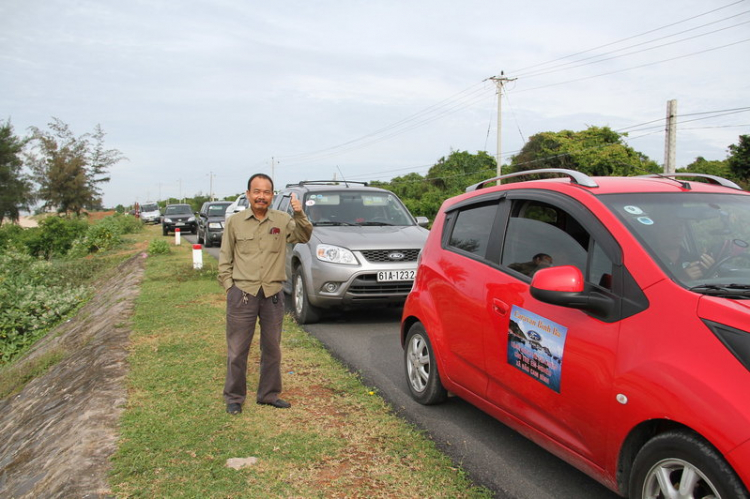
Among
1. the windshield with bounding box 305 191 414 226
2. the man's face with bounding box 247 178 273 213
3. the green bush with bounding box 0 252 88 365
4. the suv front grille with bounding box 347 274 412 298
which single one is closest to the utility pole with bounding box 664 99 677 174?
the windshield with bounding box 305 191 414 226

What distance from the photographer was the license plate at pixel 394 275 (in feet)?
24.3

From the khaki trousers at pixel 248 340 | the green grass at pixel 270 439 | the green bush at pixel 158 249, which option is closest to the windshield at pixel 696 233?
the green grass at pixel 270 439

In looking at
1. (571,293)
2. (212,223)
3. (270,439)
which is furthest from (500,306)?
(212,223)

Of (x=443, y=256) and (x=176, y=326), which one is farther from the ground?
(x=443, y=256)

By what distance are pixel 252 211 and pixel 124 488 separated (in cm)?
204

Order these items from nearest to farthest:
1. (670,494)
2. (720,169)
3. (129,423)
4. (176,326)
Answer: (670,494), (129,423), (176,326), (720,169)

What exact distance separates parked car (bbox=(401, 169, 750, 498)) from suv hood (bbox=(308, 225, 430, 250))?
327 cm

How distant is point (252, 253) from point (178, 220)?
1211 inches

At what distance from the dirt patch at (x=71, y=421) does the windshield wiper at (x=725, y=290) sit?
3227 mm

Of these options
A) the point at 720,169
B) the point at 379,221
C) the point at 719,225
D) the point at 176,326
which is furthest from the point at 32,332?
the point at 720,169

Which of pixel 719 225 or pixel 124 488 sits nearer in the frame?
pixel 719 225

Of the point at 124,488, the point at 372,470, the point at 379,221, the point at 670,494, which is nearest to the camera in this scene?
the point at 670,494

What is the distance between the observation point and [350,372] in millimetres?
5680

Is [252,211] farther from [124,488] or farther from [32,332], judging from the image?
[32,332]
